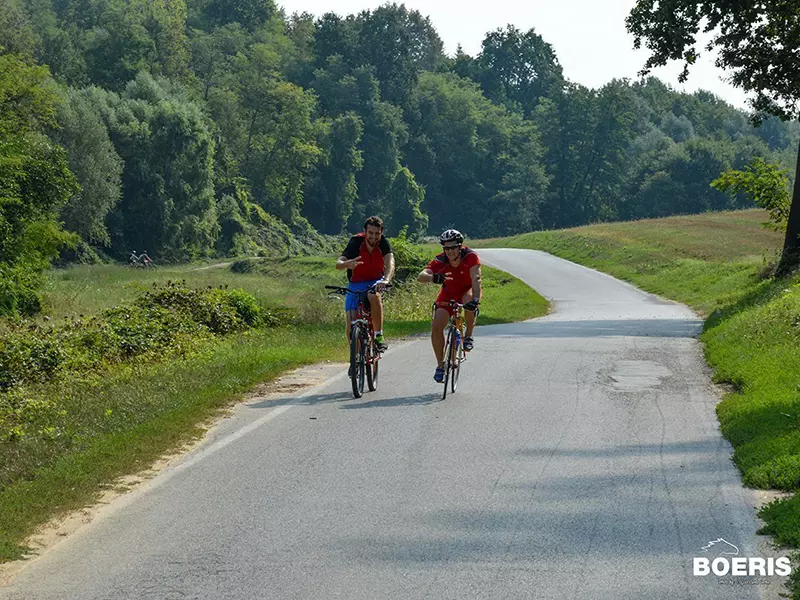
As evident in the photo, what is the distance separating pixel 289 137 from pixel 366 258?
9934cm

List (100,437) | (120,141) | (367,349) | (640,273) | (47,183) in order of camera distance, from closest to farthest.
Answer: (100,437) < (367,349) < (47,183) < (640,273) < (120,141)

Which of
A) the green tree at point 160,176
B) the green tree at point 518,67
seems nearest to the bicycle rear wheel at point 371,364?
the green tree at point 160,176

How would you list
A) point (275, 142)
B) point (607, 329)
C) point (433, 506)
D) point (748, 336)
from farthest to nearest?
point (275, 142), point (607, 329), point (748, 336), point (433, 506)

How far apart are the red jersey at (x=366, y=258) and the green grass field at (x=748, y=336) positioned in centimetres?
416

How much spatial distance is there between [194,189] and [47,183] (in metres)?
43.8

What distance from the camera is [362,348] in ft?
42.8

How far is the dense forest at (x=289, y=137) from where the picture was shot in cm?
7250

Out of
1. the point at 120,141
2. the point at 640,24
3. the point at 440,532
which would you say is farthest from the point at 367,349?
the point at 120,141

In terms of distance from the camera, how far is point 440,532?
7.21 metres

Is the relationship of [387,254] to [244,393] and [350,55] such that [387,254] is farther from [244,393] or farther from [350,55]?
[350,55]

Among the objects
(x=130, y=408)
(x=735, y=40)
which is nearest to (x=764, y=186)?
(x=735, y=40)

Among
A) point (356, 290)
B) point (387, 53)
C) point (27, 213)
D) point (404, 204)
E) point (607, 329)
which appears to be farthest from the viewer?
point (387, 53)

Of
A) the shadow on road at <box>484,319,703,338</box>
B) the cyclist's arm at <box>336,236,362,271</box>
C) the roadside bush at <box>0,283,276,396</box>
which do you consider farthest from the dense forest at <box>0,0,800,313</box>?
the cyclist's arm at <box>336,236,362,271</box>

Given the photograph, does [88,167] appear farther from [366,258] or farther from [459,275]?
[459,275]
